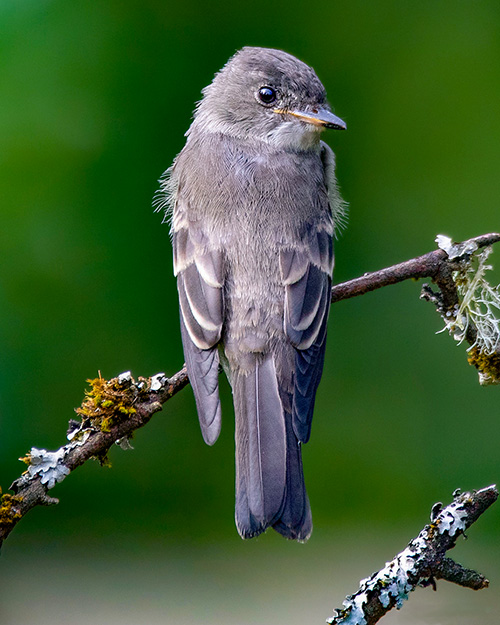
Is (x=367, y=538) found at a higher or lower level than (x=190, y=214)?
lower

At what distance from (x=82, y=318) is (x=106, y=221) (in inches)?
16.8

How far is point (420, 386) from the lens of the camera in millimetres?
4129

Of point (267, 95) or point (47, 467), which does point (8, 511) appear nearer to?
point (47, 467)

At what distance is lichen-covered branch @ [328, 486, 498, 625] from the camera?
1.98 meters

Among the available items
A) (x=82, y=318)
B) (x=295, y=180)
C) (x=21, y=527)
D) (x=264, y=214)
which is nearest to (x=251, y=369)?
(x=264, y=214)

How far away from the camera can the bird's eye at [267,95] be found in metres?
3.58

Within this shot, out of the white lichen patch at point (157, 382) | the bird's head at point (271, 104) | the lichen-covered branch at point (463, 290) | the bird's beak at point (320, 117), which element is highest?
the bird's head at point (271, 104)

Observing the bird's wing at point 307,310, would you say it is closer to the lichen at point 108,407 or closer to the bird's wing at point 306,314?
the bird's wing at point 306,314

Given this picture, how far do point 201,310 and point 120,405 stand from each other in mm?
683

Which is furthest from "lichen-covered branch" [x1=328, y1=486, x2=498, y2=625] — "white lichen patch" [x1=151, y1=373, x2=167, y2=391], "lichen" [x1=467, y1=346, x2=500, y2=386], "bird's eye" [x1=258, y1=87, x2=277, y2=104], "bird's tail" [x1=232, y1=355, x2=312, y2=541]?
"bird's eye" [x1=258, y1=87, x2=277, y2=104]

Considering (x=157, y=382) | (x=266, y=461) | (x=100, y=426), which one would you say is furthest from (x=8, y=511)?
(x=266, y=461)

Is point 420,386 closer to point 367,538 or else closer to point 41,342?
point 367,538

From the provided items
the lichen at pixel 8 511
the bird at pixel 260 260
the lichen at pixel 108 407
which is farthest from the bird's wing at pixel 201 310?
the lichen at pixel 8 511

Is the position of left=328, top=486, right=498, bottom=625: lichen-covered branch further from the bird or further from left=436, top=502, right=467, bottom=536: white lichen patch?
the bird
